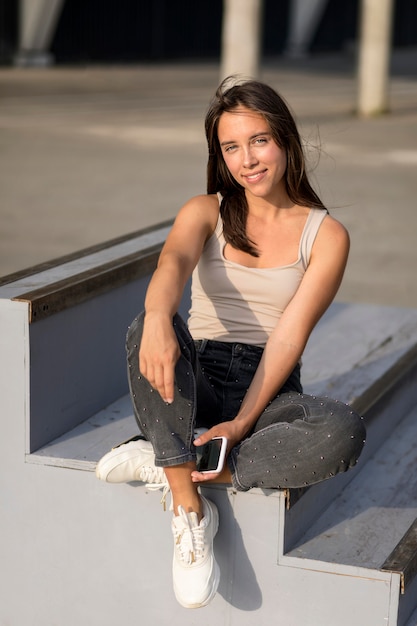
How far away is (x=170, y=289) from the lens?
2.89m

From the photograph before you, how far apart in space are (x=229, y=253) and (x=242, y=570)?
2.91 feet

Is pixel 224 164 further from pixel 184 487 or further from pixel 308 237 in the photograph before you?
pixel 184 487

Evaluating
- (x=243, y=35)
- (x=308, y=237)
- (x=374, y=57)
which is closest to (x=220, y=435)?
(x=308, y=237)

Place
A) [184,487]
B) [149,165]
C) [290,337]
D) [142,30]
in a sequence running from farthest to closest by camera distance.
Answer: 1. [142,30]
2. [149,165]
3. [290,337]
4. [184,487]

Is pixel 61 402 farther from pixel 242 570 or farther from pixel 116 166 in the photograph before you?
pixel 116 166

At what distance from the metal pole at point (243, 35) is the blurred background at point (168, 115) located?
2 cm

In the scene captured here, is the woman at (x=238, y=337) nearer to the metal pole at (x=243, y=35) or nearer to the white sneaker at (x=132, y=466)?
the white sneaker at (x=132, y=466)

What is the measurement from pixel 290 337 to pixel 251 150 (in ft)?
1.73

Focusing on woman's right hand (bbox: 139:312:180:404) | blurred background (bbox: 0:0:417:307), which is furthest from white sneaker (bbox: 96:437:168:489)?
blurred background (bbox: 0:0:417:307)

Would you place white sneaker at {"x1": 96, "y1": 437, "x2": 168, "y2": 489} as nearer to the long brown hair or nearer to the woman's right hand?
the woman's right hand

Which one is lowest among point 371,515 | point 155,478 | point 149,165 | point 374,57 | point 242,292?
point 374,57

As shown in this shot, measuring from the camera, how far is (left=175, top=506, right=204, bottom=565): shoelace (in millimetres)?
2805

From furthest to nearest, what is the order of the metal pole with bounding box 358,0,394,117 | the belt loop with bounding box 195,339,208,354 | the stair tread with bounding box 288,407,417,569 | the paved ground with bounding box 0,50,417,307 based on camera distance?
the metal pole with bounding box 358,0,394,117 < the paved ground with bounding box 0,50,417,307 < the belt loop with bounding box 195,339,208,354 < the stair tread with bounding box 288,407,417,569

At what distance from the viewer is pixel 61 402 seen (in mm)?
3371
